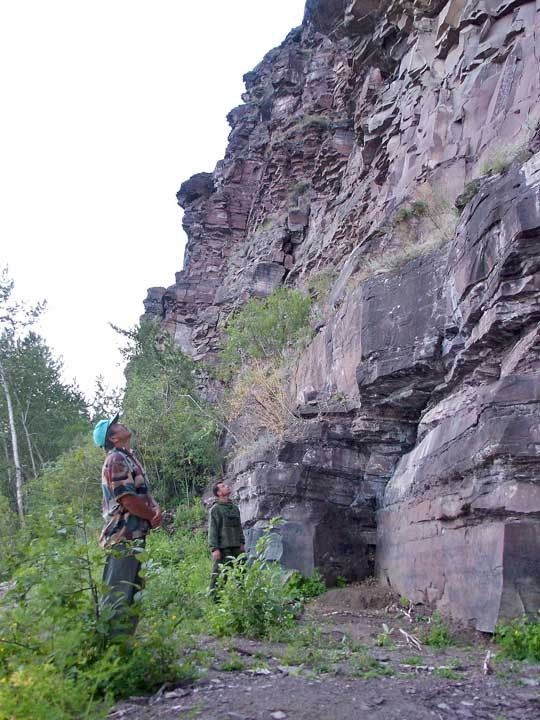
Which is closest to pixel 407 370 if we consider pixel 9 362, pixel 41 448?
pixel 9 362

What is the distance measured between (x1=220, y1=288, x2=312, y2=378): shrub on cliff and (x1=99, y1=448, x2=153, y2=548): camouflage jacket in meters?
10.9

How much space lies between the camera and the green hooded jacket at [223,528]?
301 inches

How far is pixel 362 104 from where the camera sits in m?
21.3

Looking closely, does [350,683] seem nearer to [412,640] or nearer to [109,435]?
[412,640]

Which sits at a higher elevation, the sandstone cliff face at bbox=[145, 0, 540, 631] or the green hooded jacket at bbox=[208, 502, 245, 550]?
the sandstone cliff face at bbox=[145, 0, 540, 631]

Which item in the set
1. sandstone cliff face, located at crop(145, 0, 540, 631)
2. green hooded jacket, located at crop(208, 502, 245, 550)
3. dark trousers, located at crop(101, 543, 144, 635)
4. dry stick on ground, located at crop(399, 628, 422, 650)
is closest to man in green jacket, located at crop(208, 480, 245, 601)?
green hooded jacket, located at crop(208, 502, 245, 550)

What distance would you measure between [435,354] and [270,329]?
8.96 meters

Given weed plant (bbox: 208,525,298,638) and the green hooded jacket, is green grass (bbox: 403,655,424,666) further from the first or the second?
the green hooded jacket

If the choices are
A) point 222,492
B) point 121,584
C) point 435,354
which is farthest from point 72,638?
point 435,354

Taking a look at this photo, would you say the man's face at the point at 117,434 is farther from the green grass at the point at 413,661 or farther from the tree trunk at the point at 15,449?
the tree trunk at the point at 15,449

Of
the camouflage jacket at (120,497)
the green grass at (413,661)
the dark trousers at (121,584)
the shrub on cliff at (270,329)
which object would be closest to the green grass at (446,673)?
the green grass at (413,661)

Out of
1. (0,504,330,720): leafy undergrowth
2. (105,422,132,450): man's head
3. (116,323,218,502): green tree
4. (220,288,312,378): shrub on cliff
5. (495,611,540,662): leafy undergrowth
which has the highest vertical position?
(220,288,312,378): shrub on cliff

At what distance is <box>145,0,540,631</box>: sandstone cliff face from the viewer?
18.5 ft

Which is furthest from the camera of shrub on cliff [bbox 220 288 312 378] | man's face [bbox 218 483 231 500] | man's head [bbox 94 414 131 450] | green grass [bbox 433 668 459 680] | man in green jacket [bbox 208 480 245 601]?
shrub on cliff [bbox 220 288 312 378]
